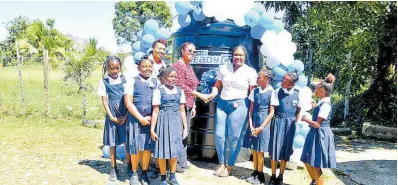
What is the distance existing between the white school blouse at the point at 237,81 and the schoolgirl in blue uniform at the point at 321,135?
91 centimetres

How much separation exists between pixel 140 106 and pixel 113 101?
463 mm

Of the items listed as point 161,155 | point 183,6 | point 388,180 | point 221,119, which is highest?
point 183,6

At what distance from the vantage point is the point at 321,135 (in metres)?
4.16

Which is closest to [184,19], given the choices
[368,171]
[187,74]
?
[187,74]

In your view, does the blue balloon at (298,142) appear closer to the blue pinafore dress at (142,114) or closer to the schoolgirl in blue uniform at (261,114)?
the schoolgirl in blue uniform at (261,114)

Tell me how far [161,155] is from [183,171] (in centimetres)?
109

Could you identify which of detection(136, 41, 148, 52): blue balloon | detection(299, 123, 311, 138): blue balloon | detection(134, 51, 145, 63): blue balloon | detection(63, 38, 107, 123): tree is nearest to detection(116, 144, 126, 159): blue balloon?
detection(134, 51, 145, 63): blue balloon

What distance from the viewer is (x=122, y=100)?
179 inches

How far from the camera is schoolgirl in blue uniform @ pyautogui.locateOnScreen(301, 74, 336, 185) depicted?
4066 mm

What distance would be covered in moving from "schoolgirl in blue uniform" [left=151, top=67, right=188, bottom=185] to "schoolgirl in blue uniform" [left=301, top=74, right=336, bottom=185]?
1455 millimetres

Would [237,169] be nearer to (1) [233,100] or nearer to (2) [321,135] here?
(1) [233,100]

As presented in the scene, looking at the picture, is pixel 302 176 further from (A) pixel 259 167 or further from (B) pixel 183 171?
(B) pixel 183 171

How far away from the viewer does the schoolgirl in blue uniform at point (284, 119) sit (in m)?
4.47

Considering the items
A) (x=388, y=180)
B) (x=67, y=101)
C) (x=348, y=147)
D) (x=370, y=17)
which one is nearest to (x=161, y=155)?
(x=388, y=180)
